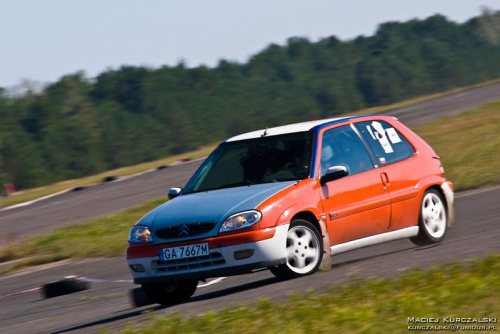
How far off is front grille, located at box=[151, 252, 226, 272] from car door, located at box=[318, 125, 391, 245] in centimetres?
122

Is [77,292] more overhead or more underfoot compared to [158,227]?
more underfoot

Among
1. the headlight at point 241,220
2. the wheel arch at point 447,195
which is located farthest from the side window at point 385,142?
the headlight at point 241,220

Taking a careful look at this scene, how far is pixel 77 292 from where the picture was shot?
11719 millimetres

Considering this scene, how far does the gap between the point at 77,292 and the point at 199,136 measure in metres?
64.3

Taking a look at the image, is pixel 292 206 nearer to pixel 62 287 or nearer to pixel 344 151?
pixel 344 151

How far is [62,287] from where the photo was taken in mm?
11617

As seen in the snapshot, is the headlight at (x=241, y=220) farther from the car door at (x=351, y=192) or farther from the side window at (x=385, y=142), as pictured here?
the side window at (x=385, y=142)

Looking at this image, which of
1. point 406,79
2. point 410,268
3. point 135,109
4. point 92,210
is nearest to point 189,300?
point 410,268

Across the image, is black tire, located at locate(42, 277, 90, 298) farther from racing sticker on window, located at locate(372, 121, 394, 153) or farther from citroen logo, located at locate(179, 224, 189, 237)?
racing sticker on window, located at locate(372, 121, 394, 153)

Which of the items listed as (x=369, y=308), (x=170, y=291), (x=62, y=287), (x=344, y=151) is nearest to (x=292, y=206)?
(x=344, y=151)

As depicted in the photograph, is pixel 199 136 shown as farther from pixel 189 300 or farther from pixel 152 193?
pixel 189 300

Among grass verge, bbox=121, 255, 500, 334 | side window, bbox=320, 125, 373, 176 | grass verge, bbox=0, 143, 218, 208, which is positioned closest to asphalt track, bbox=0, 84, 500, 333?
grass verge, bbox=121, 255, 500, 334

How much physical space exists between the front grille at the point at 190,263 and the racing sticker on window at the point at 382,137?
103 inches

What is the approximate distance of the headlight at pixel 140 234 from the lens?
8.98 meters
